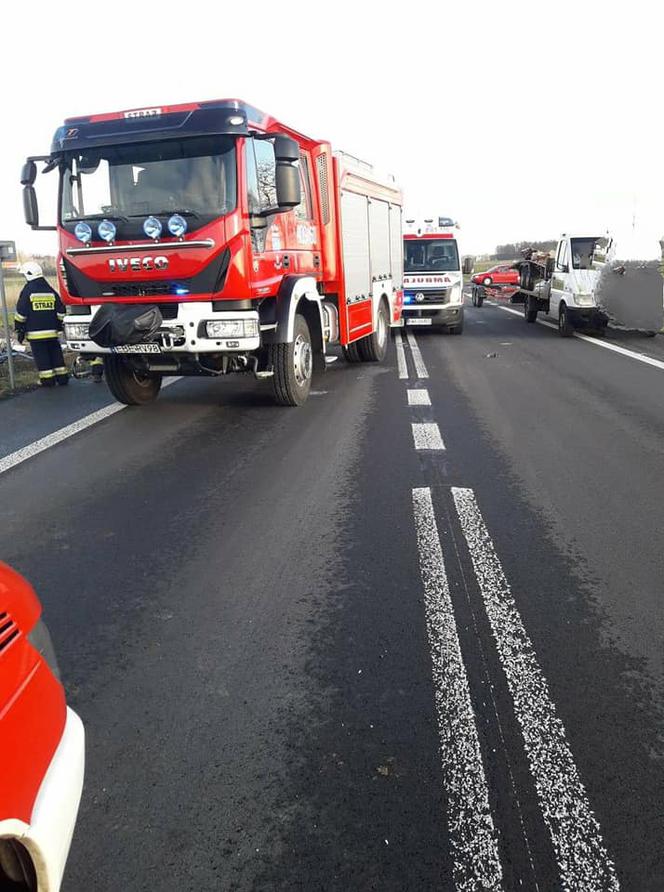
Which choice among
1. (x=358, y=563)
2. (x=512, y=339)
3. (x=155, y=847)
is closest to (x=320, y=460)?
(x=358, y=563)

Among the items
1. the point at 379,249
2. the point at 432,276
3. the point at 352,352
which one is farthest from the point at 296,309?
the point at 432,276

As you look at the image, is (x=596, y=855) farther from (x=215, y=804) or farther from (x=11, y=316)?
(x=11, y=316)

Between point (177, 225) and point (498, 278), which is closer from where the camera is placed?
point (177, 225)

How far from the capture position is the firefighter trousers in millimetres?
10633

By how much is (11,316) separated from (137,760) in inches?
1008

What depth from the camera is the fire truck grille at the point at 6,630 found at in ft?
5.09

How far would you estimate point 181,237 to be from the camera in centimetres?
693

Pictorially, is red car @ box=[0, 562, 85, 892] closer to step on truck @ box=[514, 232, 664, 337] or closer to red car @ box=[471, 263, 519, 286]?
step on truck @ box=[514, 232, 664, 337]

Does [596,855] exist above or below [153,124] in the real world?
below

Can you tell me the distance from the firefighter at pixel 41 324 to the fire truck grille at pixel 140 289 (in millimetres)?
3753

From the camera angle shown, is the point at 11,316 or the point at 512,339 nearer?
the point at 512,339

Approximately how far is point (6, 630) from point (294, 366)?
269 inches

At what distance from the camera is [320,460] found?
6.21 meters

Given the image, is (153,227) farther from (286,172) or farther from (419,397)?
(419,397)
